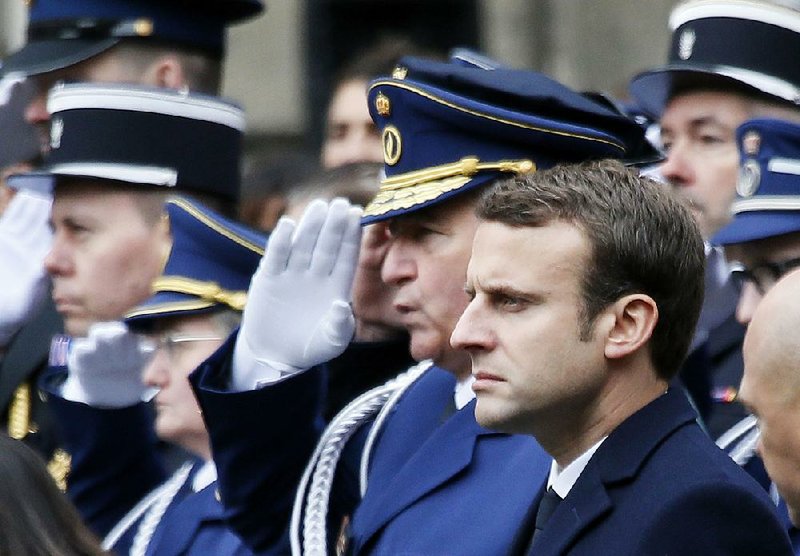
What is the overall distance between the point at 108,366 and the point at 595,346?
1.95 metres

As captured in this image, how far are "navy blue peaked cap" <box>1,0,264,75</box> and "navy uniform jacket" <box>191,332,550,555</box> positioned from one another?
1.68 metres

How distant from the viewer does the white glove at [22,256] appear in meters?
5.09

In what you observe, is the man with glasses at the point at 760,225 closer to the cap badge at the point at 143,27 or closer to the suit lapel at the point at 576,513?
the suit lapel at the point at 576,513

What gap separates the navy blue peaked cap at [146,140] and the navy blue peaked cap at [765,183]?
134 centimetres

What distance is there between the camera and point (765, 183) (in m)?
4.11

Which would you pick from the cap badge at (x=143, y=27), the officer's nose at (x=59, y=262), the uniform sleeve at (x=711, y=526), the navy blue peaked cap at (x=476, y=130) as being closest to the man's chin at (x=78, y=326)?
the officer's nose at (x=59, y=262)

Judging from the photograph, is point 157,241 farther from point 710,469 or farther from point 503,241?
point 710,469

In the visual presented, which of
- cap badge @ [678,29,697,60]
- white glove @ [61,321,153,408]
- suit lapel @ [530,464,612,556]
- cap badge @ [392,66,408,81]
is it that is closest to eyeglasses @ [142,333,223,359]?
white glove @ [61,321,153,408]

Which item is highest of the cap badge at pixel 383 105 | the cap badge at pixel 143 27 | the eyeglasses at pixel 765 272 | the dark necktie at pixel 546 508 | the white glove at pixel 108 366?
A: the cap badge at pixel 383 105

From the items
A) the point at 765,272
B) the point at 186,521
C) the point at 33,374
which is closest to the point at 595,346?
the point at 765,272

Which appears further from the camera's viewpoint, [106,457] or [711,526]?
[106,457]

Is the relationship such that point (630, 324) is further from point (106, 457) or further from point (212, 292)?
point (106, 457)

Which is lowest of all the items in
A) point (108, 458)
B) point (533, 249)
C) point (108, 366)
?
point (108, 458)

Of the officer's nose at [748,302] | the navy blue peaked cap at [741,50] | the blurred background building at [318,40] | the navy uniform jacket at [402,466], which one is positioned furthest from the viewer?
the blurred background building at [318,40]
